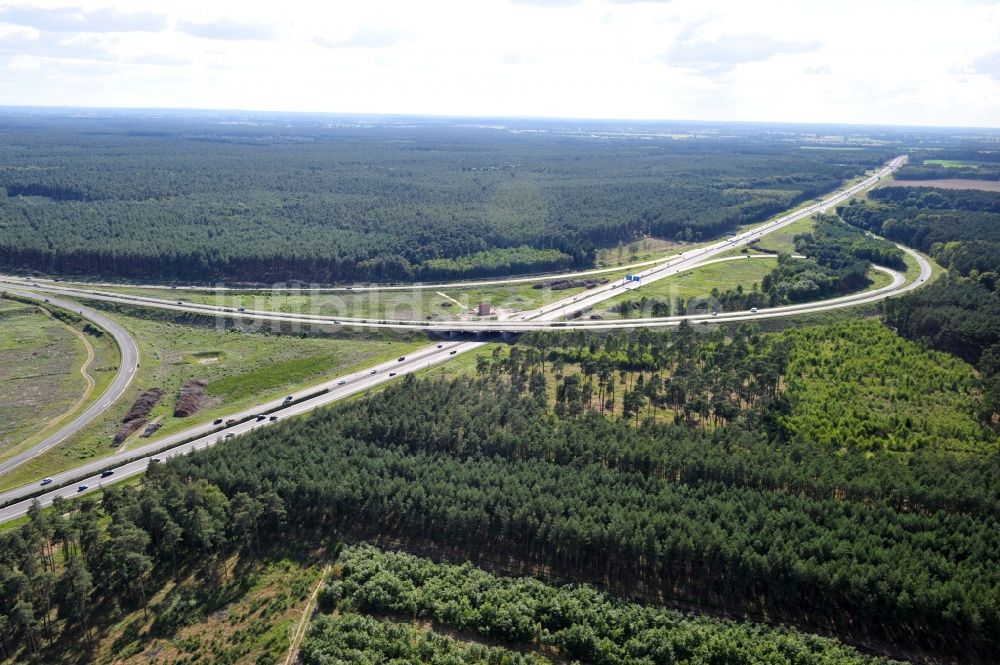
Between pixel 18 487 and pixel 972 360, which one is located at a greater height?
pixel 972 360

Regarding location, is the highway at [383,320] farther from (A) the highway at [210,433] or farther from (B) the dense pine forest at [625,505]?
(B) the dense pine forest at [625,505]

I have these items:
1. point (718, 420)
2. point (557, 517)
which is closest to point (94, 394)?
point (557, 517)

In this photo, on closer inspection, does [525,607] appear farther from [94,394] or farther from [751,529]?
[94,394]

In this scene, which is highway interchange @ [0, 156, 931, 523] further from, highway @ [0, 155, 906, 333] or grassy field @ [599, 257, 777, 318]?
grassy field @ [599, 257, 777, 318]

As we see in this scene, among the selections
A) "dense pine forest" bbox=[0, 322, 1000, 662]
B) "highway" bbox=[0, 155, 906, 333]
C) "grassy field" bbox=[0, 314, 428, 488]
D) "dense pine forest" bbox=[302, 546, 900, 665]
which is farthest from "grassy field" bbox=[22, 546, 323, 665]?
"highway" bbox=[0, 155, 906, 333]

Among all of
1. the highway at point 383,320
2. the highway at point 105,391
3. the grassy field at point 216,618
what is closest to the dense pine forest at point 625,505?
the grassy field at point 216,618

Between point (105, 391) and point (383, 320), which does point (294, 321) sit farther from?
point (105, 391)
